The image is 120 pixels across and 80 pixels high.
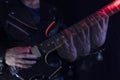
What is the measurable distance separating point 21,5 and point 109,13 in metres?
0.36

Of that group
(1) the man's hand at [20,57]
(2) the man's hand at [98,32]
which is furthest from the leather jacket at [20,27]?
(2) the man's hand at [98,32]

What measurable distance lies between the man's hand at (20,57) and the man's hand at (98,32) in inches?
10.0

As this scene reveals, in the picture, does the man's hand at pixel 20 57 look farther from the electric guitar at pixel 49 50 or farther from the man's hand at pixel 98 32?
the man's hand at pixel 98 32

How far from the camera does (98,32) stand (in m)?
1.40

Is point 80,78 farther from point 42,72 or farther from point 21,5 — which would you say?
point 21,5

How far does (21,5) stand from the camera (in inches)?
55.5

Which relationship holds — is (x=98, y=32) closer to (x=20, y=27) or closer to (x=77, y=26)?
(x=77, y=26)

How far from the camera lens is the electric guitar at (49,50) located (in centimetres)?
134

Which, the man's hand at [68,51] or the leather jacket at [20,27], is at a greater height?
the leather jacket at [20,27]

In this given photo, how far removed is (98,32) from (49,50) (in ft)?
0.71

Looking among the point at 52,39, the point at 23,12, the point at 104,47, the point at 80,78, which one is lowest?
the point at 80,78

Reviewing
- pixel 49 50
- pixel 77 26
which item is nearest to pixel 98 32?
pixel 77 26

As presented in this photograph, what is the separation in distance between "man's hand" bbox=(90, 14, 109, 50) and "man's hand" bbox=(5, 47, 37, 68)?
0.25 metres

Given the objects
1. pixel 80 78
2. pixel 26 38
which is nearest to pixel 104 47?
pixel 80 78
